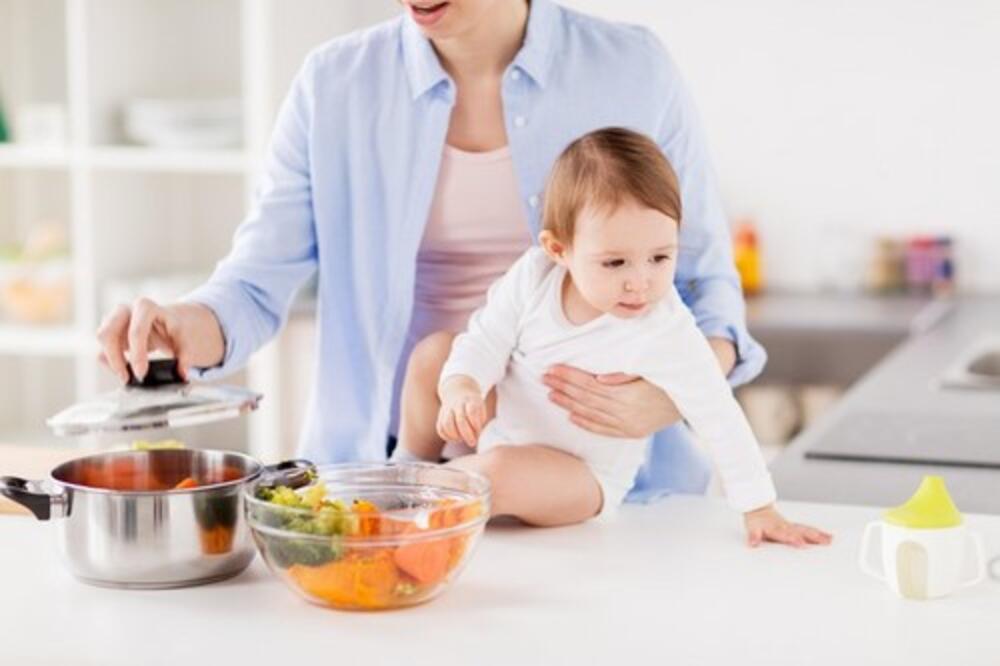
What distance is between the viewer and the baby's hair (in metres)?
1.60

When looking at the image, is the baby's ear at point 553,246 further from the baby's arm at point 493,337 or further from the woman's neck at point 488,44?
the woman's neck at point 488,44

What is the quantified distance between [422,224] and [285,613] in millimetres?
643

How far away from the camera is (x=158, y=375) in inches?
67.6

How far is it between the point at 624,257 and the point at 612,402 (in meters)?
0.16

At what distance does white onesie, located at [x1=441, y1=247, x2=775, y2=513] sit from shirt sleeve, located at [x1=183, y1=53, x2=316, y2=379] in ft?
0.90

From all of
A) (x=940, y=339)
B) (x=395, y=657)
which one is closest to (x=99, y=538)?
(x=395, y=657)

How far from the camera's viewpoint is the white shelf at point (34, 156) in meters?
4.08

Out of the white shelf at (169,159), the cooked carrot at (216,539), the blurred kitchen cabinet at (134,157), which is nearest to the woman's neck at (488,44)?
the cooked carrot at (216,539)

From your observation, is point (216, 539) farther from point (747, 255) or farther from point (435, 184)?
point (747, 255)

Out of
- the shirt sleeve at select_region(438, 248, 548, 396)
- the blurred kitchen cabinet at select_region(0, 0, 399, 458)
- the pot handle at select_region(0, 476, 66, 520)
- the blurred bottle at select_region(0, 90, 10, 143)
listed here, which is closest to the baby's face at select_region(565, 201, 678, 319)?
the shirt sleeve at select_region(438, 248, 548, 396)

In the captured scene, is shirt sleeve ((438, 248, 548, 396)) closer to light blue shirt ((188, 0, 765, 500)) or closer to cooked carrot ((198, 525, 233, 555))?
light blue shirt ((188, 0, 765, 500))

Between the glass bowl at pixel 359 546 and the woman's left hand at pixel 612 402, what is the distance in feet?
0.78

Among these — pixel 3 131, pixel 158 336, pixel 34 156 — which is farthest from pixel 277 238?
pixel 3 131

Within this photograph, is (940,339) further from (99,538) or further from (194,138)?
(99,538)
